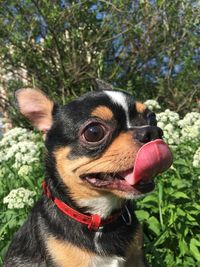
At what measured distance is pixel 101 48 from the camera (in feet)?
31.5

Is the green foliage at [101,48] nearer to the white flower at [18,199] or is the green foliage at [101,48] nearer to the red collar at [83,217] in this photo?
the white flower at [18,199]

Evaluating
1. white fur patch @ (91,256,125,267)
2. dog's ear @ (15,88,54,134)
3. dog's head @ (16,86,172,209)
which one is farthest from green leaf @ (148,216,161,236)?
dog's ear @ (15,88,54,134)

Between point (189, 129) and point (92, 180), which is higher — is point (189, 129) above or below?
above

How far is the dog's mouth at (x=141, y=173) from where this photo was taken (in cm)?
326

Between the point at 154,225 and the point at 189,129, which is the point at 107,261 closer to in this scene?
the point at 154,225

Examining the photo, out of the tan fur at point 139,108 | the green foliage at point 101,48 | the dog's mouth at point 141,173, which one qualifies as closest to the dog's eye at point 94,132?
the dog's mouth at point 141,173

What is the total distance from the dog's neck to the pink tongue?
485mm

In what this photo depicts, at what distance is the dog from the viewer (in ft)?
11.2

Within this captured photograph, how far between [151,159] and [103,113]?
52 centimetres

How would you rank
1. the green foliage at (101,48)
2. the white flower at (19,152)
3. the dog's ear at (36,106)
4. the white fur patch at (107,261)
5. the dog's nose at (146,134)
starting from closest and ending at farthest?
the dog's nose at (146,134)
the white fur patch at (107,261)
the dog's ear at (36,106)
the white flower at (19,152)
the green foliage at (101,48)

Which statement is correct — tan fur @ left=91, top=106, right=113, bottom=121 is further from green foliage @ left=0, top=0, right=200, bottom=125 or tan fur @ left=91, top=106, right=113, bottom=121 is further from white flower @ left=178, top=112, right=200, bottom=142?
green foliage @ left=0, top=0, right=200, bottom=125

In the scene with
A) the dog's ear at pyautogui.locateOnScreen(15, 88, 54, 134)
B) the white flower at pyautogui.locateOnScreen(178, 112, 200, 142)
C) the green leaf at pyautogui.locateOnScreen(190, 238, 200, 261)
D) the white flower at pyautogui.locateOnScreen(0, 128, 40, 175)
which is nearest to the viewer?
the dog's ear at pyautogui.locateOnScreen(15, 88, 54, 134)

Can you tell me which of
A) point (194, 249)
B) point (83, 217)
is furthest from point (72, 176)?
point (194, 249)

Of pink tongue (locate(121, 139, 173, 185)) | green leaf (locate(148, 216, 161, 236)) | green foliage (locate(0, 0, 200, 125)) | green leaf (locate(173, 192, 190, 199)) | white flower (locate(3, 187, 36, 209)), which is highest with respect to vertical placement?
green foliage (locate(0, 0, 200, 125))
